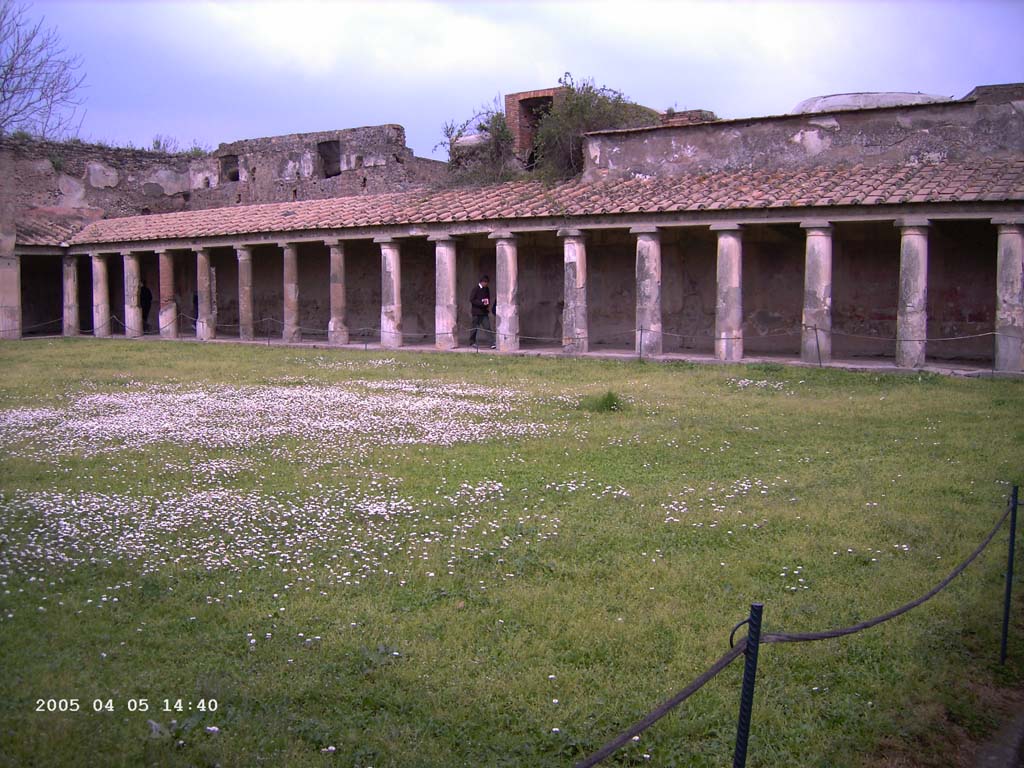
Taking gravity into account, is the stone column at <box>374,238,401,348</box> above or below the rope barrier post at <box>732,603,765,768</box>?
above

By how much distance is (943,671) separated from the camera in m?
4.61

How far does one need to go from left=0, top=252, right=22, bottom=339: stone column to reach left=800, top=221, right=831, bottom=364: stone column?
69.9 ft

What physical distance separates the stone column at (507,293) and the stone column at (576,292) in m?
1.32

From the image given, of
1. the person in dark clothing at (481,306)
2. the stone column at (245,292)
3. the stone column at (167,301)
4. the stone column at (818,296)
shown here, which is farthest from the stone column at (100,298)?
the stone column at (818,296)

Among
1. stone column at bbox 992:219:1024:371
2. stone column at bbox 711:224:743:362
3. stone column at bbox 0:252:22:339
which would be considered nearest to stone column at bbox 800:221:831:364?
stone column at bbox 711:224:743:362

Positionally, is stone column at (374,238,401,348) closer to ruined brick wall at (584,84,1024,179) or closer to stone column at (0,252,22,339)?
ruined brick wall at (584,84,1024,179)

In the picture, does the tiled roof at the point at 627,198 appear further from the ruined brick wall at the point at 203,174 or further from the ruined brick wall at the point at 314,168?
the ruined brick wall at the point at 203,174

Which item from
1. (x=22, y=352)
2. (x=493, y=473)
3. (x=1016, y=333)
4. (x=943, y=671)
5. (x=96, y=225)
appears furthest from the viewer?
Answer: (x=96, y=225)

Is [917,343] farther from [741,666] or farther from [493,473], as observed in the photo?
[741,666]

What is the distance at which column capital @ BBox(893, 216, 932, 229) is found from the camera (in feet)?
49.3

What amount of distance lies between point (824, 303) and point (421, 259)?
11.3 m

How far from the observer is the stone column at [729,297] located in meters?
17.0

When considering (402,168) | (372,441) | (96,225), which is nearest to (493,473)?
(372,441)

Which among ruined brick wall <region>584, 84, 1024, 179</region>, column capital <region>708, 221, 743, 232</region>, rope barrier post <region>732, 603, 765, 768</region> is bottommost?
rope barrier post <region>732, 603, 765, 768</region>
